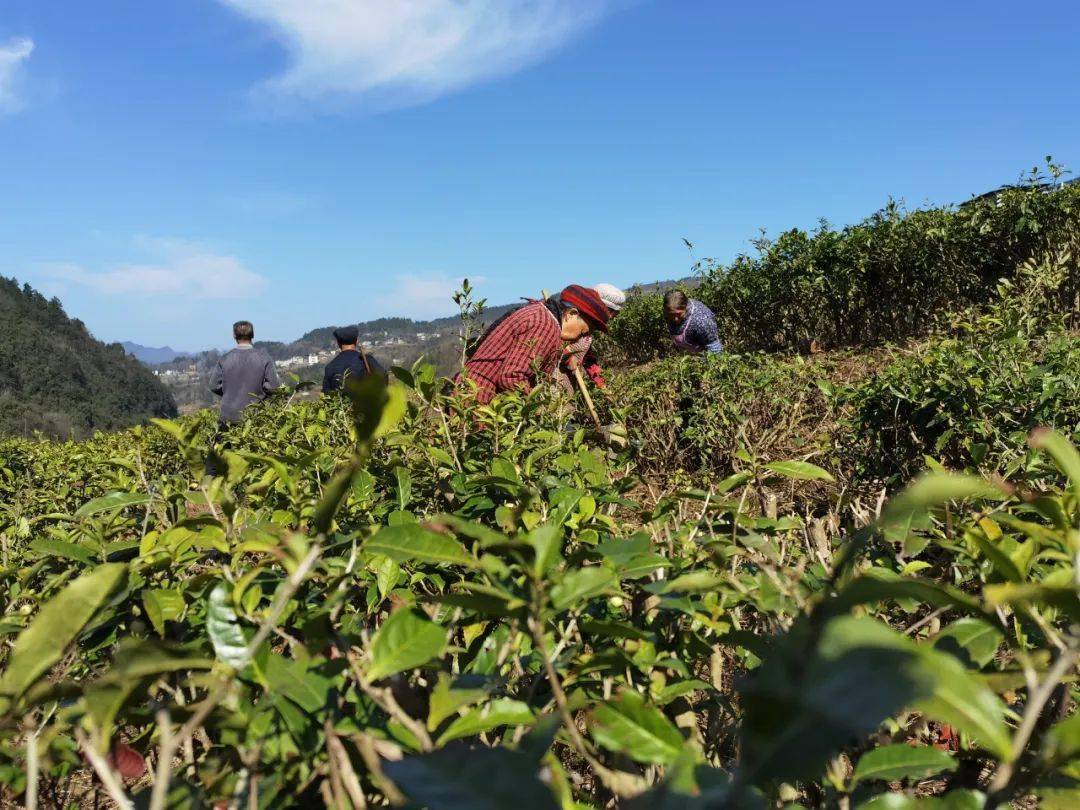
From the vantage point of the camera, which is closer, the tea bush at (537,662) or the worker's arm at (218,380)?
the tea bush at (537,662)

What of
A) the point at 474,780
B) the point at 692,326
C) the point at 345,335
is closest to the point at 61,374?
the point at 345,335

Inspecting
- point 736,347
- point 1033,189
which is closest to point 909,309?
point 1033,189

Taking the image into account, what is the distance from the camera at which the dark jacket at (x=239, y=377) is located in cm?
817

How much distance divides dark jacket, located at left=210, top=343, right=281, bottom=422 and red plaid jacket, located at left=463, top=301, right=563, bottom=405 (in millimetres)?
4774

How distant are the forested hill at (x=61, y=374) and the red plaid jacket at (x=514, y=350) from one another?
208 feet

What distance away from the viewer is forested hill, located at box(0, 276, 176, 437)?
7294cm

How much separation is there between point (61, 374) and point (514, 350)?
97.7 meters

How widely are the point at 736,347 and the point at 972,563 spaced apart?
1719cm

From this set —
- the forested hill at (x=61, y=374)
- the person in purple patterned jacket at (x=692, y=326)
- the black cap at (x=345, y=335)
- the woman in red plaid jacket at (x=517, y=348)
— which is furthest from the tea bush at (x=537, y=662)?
the forested hill at (x=61, y=374)

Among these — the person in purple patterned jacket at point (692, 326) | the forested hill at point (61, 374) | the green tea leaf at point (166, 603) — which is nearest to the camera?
the green tea leaf at point (166, 603)

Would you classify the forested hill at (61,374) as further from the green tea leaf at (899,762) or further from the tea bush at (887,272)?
the green tea leaf at (899,762)

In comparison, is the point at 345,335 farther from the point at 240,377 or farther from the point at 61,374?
the point at 61,374

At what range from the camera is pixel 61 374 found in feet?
273

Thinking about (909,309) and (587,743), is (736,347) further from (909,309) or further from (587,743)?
(587,743)
